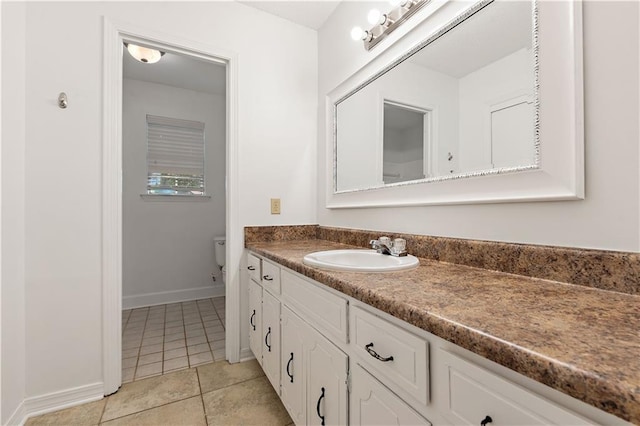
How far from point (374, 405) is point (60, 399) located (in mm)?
1704

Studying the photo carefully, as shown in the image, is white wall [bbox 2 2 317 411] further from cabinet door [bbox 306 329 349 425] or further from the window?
the window

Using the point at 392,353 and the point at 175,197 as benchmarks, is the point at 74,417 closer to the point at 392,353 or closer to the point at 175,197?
the point at 392,353

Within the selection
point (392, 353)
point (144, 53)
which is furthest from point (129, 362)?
point (144, 53)

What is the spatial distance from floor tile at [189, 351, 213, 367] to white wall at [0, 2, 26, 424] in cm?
79

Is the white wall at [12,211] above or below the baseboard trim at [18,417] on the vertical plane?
above

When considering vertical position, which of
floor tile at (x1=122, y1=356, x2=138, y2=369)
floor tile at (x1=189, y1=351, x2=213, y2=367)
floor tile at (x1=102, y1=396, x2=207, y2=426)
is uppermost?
Answer: floor tile at (x1=122, y1=356, x2=138, y2=369)

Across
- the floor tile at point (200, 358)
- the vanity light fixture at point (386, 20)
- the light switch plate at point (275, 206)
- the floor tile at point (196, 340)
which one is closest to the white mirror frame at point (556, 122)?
the vanity light fixture at point (386, 20)

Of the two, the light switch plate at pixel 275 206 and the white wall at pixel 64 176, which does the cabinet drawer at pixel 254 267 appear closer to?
the light switch plate at pixel 275 206

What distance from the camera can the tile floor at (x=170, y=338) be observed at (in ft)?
6.08

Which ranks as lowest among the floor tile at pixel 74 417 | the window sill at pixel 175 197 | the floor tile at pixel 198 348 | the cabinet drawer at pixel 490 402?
the floor tile at pixel 74 417

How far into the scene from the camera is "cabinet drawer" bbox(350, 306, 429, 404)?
0.59m

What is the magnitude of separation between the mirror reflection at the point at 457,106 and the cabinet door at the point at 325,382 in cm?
82

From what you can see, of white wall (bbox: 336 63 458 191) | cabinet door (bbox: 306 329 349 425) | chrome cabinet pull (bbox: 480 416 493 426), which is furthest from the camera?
white wall (bbox: 336 63 458 191)

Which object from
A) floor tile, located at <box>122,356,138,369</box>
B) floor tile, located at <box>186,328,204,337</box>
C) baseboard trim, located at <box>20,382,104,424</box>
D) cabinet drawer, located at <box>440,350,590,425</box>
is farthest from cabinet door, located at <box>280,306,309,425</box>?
floor tile, located at <box>186,328,204,337</box>
